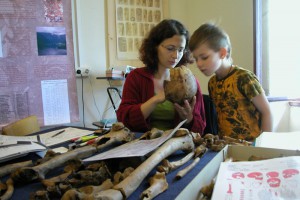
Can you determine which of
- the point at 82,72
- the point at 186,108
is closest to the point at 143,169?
the point at 186,108

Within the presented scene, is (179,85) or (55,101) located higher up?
(179,85)

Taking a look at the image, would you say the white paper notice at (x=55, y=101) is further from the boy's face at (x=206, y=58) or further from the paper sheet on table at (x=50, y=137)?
the boy's face at (x=206, y=58)

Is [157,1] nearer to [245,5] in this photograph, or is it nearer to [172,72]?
[245,5]

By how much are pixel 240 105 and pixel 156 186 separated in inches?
41.2

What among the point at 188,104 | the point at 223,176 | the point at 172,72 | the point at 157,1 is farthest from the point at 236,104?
the point at 157,1

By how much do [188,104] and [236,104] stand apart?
432mm

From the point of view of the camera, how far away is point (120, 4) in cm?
279

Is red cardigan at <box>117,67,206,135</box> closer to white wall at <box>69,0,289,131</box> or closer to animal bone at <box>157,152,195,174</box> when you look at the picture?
animal bone at <box>157,152,195,174</box>

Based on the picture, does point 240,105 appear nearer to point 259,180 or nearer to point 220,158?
point 220,158

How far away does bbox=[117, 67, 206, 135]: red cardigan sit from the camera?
4.38 ft

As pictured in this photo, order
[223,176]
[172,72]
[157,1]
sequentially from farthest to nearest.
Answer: [157,1]
[172,72]
[223,176]

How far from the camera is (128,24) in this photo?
2861mm

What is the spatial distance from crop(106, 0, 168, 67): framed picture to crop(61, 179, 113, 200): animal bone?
227cm

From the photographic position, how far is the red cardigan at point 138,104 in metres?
1.34
